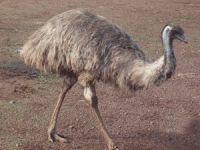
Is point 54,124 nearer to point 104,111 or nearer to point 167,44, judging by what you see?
point 104,111

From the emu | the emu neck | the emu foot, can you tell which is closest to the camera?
the emu neck

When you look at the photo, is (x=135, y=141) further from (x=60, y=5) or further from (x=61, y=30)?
(x=60, y=5)

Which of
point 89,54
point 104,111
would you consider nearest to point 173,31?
point 89,54

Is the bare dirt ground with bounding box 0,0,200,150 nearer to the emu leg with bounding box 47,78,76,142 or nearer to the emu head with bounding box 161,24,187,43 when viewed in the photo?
the emu leg with bounding box 47,78,76,142

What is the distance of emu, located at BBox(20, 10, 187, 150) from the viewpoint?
465cm

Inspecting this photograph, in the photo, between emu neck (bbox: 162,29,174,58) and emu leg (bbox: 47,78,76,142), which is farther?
emu leg (bbox: 47,78,76,142)

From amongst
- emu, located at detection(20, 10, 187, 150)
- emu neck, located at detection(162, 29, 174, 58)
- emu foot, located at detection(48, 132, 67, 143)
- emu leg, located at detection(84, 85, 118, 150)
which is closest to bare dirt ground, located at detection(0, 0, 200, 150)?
emu foot, located at detection(48, 132, 67, 143)

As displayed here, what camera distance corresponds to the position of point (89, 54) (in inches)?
186

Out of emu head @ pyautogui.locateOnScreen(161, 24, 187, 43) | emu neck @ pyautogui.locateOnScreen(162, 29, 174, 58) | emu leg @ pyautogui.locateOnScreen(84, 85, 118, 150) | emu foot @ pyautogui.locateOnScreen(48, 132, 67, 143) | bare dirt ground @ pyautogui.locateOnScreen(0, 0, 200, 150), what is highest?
emu head @ pyautogui.locateOnScreen(161, 24, 187, 43)

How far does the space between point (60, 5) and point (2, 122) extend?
750 cm

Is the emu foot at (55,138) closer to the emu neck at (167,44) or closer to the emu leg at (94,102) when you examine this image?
the emu leg at (94,102)

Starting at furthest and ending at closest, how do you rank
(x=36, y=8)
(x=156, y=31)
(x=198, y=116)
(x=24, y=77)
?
(x=36, y=8) → (x=156, y=31) → (x=24, y=77) → (x=198, y=116)

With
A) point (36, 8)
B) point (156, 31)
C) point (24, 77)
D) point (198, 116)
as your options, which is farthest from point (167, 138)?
point (36, 8)

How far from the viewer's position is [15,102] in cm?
593
